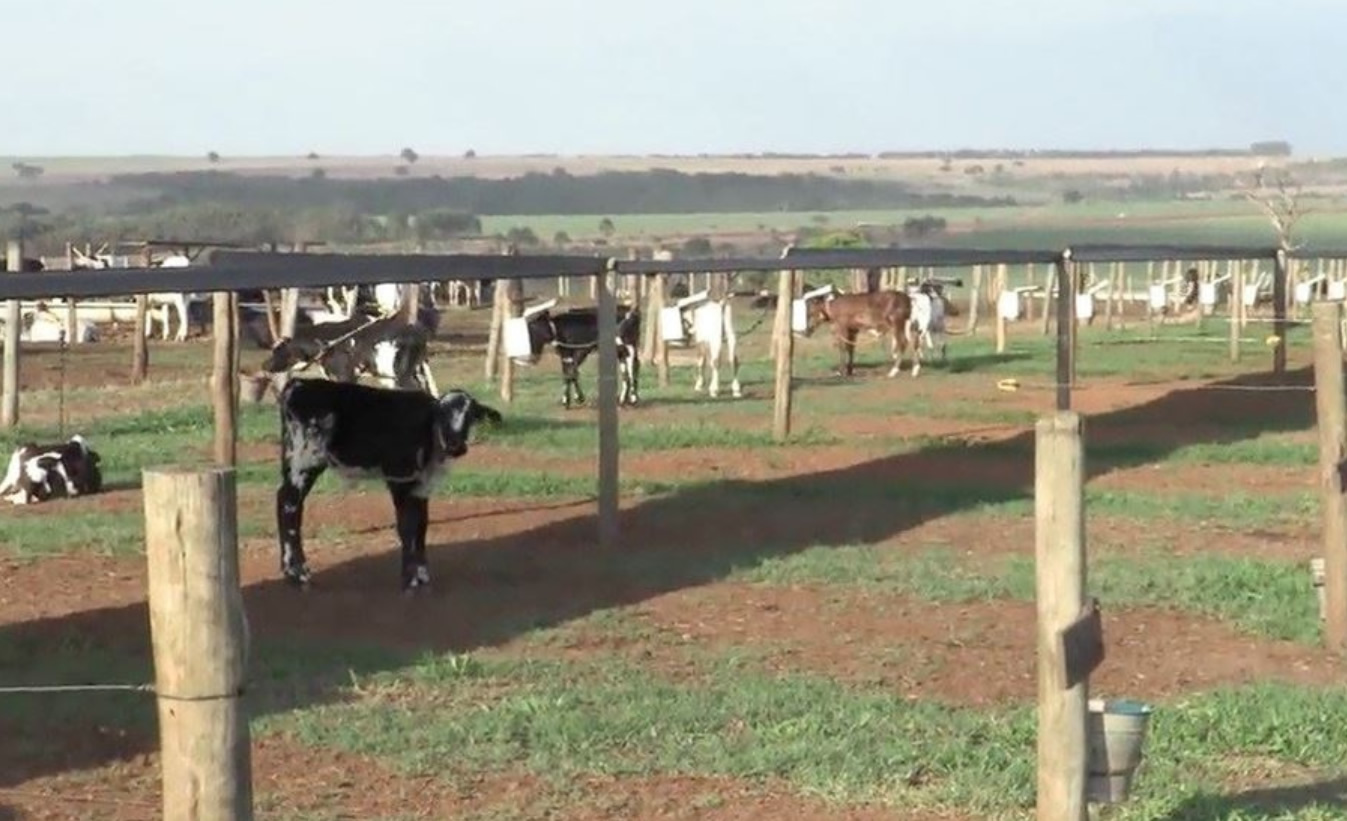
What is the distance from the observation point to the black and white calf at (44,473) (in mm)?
18172

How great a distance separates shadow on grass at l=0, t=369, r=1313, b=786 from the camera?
10.6 m

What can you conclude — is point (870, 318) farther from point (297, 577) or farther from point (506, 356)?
point (297, 577)

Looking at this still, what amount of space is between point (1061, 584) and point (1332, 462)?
528cm

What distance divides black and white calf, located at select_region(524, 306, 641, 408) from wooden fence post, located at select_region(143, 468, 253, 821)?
21823mm

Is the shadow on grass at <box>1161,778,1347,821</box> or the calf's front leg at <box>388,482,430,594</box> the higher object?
the calf's front leg at <box>388,482,430,594</box>

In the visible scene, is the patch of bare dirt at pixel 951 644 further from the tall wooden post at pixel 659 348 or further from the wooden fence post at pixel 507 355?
the tall wooden post at pixel 659 348

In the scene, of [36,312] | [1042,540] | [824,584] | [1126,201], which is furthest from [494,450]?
[1126,201]

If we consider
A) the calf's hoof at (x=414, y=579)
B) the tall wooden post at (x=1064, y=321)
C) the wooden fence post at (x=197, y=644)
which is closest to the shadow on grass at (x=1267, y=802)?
the wooden fence post at (x=197, y=644)

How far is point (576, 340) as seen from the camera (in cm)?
2731

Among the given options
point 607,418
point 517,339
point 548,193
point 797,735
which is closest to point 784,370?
point 517,339

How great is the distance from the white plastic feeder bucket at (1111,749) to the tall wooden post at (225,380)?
896 cm

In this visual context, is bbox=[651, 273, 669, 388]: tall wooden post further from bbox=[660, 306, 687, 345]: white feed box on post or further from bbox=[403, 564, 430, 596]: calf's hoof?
bbox=[403, 564, 430, 596]: calf's hoof

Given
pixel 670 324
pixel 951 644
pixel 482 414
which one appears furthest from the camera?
pixel 670 324

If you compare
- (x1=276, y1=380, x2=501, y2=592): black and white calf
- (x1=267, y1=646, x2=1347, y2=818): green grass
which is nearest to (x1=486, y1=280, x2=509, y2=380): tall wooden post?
(x1=276, y1=380, x2=501, y2=592): black and white calf
